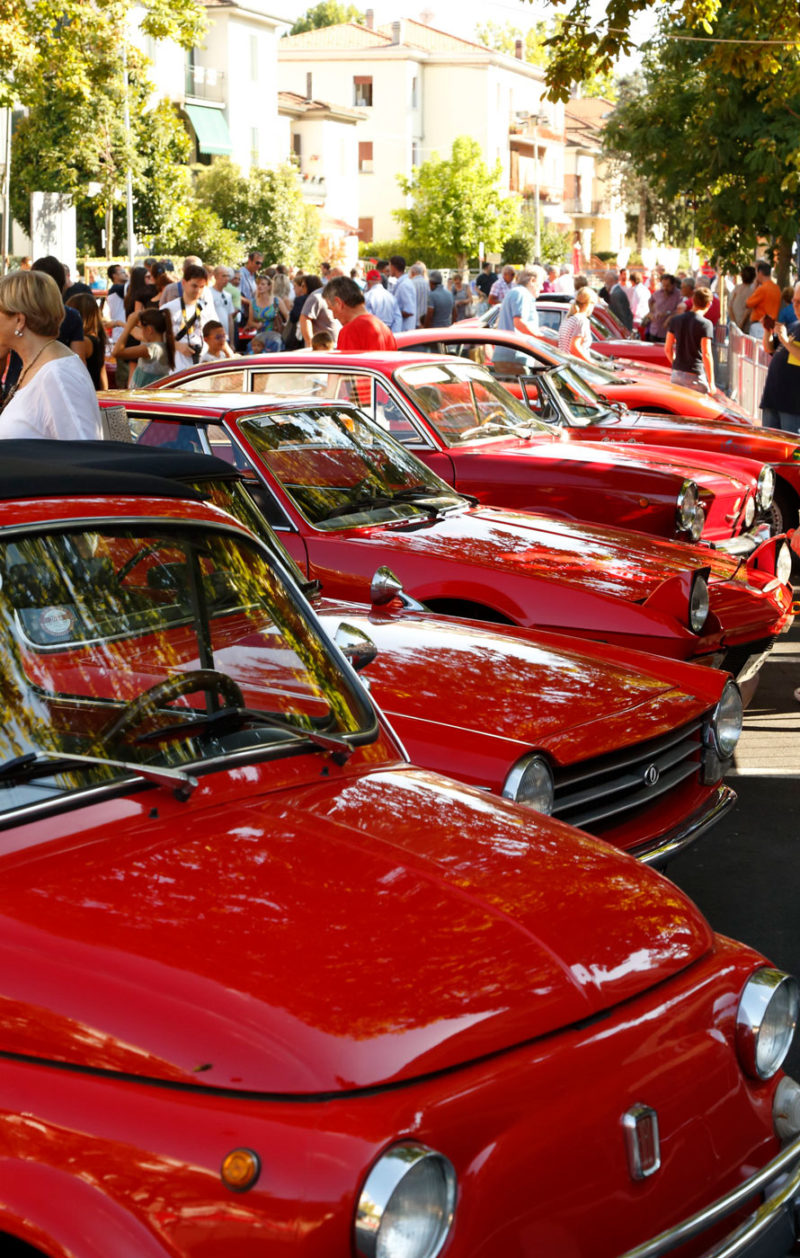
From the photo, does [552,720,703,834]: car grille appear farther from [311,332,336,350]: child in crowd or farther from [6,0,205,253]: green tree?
[6,0,205,253]: green tree

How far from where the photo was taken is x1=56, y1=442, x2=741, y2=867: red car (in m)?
4.39

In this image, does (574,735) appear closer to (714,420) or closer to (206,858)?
(206,858)

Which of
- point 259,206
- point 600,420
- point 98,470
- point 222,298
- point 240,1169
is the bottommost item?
point 240,1169

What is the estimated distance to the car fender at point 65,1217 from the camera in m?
2.10

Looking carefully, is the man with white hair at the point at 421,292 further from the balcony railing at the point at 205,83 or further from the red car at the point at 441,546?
the balcony railing at the point at 205,83

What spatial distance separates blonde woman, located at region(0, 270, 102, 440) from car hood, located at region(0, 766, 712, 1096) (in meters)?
3.21

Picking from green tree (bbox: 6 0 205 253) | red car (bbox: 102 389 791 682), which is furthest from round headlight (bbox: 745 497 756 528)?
green tree (bbox: 6 0 205 253)

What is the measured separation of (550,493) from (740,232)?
1238cm

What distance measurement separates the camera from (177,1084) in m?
2.25

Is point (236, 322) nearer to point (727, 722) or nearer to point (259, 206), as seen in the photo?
point (727, 722)

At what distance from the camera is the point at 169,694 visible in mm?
3146

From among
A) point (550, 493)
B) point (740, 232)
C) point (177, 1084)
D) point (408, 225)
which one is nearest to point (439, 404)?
point (550, 493)

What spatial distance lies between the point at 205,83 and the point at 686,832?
65.1 meters

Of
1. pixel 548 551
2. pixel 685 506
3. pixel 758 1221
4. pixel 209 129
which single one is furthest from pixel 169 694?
pixel 209 129
